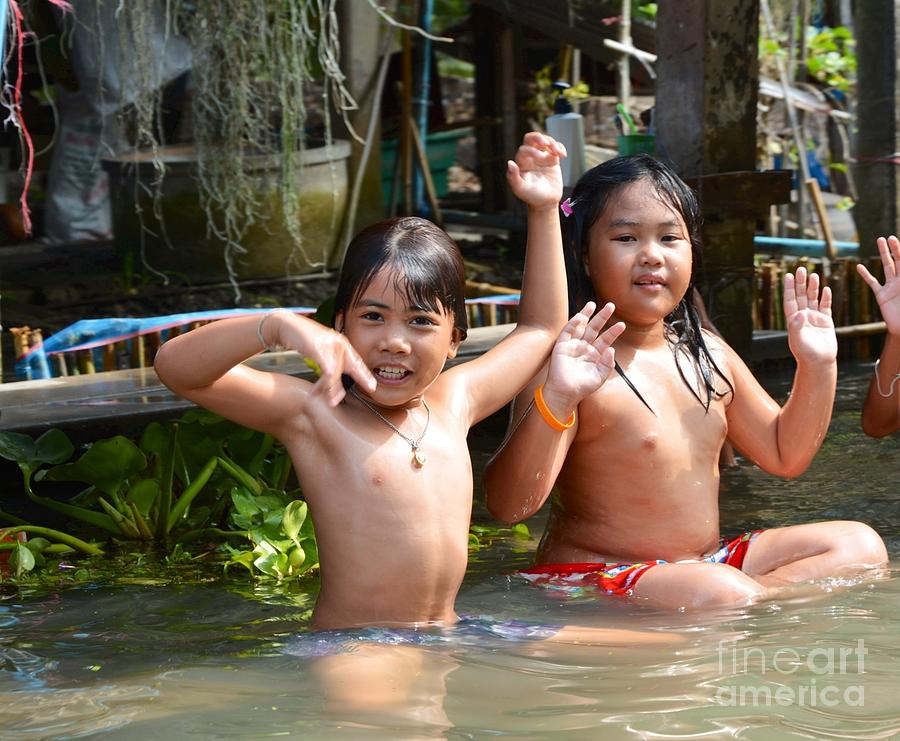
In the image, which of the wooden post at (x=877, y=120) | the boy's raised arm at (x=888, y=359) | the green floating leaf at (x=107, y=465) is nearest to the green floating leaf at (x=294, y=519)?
the green floating leaf at (x=107, y=465)

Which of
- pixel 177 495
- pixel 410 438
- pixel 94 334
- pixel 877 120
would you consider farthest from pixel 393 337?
pixel 877 120

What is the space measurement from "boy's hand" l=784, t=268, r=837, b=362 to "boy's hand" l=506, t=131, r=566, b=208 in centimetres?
71

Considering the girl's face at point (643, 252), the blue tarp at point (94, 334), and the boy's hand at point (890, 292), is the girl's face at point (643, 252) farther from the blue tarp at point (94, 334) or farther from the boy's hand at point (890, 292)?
the blue tarp at point (94, 334)

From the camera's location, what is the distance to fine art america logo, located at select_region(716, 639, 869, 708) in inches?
107

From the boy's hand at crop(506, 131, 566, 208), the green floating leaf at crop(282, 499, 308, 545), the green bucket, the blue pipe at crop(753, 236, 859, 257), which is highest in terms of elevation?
the green bucket

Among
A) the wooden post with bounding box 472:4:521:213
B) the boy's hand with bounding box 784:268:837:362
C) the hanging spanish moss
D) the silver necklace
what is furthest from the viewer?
the wooden post with bounding box 472:4:521:213

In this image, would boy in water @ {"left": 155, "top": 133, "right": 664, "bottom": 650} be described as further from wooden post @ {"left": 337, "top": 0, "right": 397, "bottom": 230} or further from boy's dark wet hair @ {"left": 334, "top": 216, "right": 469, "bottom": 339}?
wooden post @ {"left": 337, "top": 0, "right": 397, "bottom": 230}

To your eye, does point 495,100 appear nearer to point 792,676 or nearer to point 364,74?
point 364,74

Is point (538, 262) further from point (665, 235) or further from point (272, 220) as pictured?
point (272, 220)

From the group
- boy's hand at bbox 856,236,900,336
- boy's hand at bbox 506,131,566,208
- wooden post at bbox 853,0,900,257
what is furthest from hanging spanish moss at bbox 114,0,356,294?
wooden post at bbox 853,0,900,257

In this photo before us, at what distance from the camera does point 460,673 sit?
2898 millimetres

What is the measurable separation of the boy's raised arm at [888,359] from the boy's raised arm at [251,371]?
1.78 meters

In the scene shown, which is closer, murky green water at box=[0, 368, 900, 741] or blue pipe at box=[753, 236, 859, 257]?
murky green water at box=[0, 368, 900, 741]

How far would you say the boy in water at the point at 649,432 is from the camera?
138 inches
